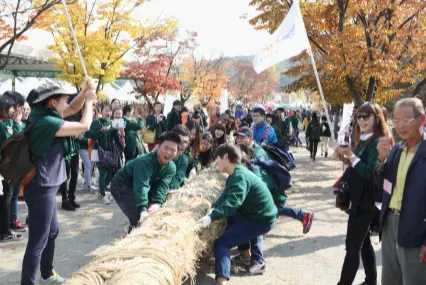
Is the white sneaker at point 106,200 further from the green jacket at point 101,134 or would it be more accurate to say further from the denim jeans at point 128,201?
the denim jeans at point 128,201

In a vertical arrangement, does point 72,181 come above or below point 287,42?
below

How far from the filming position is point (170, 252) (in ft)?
9.78

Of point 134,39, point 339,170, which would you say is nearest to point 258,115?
point 339,170

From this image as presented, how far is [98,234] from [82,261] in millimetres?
1048

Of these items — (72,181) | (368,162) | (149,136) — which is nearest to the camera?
(368,162)

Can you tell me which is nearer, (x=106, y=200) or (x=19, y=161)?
(x=19, y=161)

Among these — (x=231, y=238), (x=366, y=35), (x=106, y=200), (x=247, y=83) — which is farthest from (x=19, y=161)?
(x=247, y=83)

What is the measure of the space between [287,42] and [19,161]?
3508mm

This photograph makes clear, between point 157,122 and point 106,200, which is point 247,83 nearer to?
point 157,122

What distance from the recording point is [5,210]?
17.2 ft

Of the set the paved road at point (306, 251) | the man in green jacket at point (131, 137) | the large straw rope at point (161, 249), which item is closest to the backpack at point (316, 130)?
the paved road at point (306, 251)

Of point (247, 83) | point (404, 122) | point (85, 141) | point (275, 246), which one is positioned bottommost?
point (275, 246)

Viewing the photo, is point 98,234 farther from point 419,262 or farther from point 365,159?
point 419,262

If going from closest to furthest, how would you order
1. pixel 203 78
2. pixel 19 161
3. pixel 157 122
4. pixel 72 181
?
pixel 19 161 < pixel 72 181 < pixel 157 122 < pixel 203 78
